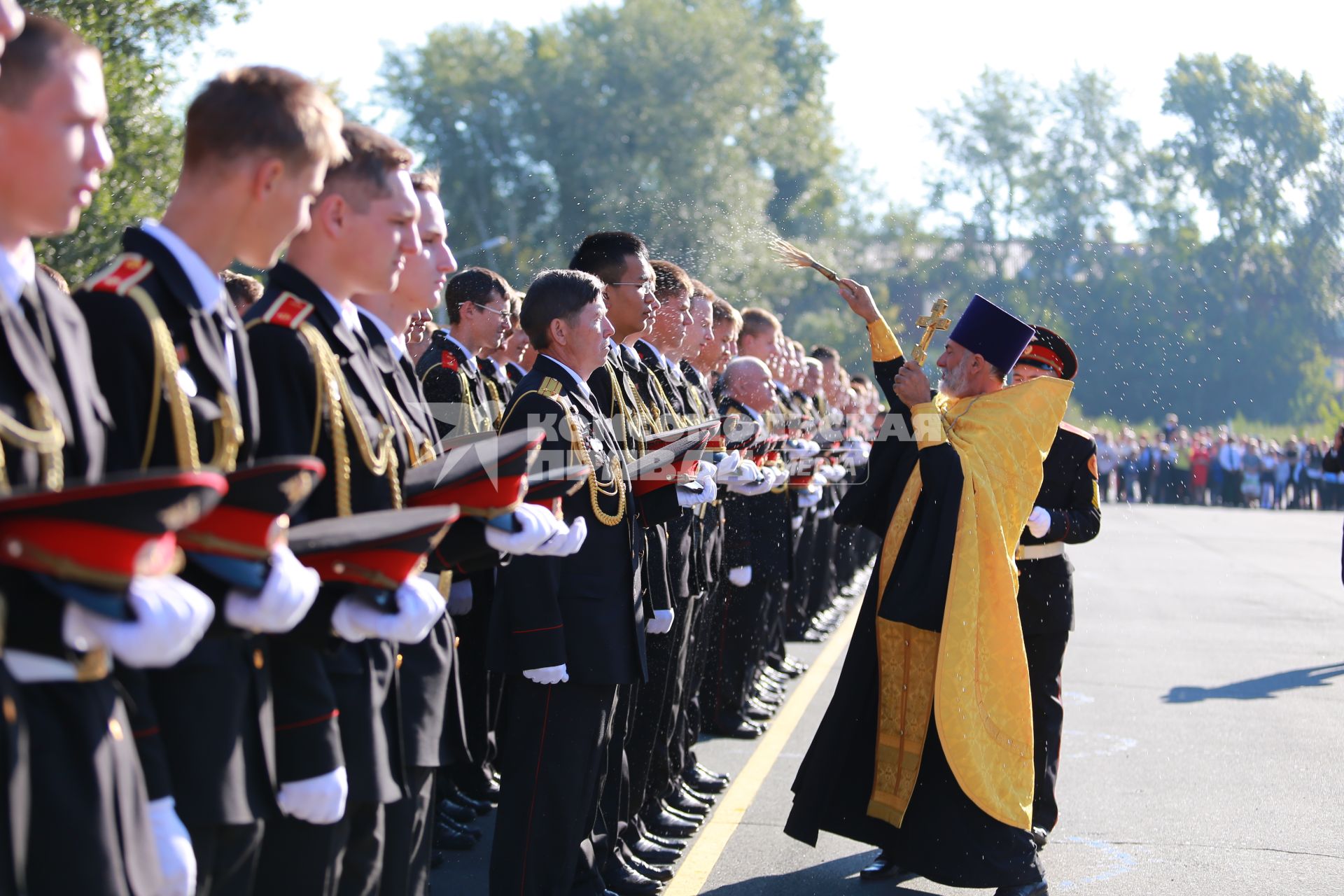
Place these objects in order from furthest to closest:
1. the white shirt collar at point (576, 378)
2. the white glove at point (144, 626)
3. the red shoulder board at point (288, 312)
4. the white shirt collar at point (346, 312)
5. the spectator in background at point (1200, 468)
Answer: the spectator in background at point (1200, 468) → the white shirt collar at point (576, 378) → the white shirt collar at point (346, 312) → the red shoulder board at point (288, 312) → the white glove at point (144, 626)

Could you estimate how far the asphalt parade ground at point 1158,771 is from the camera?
5.43m

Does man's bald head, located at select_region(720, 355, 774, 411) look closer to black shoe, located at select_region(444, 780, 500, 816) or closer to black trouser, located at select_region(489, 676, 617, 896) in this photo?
black shoe, located at select_region(444, 780, 500, 816)

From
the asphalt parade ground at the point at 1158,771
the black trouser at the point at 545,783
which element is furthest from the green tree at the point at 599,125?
the black trouser at the point at 545,783

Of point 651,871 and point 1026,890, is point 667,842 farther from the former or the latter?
point 1026,890

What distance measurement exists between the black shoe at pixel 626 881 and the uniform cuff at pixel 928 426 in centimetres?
193

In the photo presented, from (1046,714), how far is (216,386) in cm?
430

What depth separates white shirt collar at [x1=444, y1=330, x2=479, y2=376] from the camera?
23.1 feet

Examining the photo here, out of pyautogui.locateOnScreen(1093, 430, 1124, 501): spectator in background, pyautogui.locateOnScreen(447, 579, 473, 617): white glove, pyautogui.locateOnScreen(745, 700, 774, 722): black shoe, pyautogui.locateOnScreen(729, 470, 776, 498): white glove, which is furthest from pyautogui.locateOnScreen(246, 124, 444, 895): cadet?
pyautogui.locateOnScreen(1093, 430, 1124, 501): spectator in background

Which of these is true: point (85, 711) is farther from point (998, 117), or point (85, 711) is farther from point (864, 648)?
point (998, 117)

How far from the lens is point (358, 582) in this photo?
8.34 ft

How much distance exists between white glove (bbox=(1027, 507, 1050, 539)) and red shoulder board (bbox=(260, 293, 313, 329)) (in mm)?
3774

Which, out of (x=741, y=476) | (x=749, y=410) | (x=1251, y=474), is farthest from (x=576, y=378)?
(x=1251, y=474)

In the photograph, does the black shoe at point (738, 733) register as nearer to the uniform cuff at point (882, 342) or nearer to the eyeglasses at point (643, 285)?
the uniform cuff at point (882, 342)

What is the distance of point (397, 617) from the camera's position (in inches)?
103
